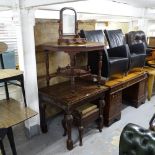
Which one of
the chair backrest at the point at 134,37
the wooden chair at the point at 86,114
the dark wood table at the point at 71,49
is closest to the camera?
the dark wood table at the point at 71,49

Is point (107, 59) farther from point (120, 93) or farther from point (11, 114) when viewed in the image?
point (11, 114)

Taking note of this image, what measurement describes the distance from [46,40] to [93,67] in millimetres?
839

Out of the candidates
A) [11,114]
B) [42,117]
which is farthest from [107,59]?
[11,114]

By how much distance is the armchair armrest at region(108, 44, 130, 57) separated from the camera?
10.4ft

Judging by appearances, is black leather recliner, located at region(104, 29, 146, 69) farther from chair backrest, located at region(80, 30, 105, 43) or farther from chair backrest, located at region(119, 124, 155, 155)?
chair backrest, located at region(119, 124, 155, 155)

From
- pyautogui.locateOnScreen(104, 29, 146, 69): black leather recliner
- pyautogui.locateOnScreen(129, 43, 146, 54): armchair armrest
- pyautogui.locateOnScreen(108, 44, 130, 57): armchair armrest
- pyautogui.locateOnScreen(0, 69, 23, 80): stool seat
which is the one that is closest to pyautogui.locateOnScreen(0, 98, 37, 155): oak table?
pyautogui.locateOnScreen(0, 69, 23, 80): stool seat

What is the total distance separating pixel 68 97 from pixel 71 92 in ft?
0.52

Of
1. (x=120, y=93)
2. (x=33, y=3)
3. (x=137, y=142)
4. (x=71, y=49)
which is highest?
(x=33, y=3)

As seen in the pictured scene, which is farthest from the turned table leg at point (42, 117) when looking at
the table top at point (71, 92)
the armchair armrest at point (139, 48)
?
the armchair armrest at point (139, 48)

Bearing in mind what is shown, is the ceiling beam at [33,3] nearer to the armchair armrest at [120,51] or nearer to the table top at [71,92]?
the table top at [71,92]

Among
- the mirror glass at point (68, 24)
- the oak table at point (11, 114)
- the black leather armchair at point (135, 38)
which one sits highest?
the mirror glass at point (68, 24)

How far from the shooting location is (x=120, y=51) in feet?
10.6

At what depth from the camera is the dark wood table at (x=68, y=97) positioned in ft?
7.43

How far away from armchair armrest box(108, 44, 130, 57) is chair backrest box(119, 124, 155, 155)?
1.86 meters
